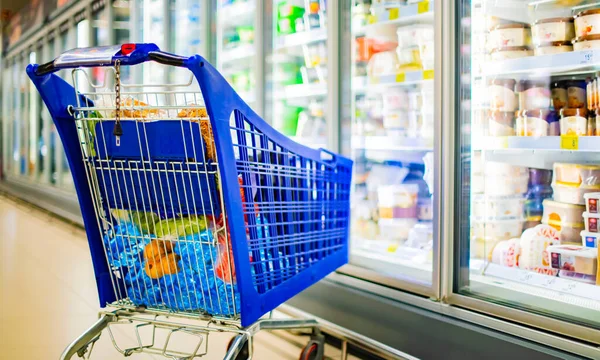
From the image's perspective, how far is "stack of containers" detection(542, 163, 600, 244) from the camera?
2.01 metres

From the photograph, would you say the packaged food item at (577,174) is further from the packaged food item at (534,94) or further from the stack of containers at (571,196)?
the packaged food item at (534,94)

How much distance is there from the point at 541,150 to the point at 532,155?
12cm

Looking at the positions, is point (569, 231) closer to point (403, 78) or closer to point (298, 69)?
point (403, 78)

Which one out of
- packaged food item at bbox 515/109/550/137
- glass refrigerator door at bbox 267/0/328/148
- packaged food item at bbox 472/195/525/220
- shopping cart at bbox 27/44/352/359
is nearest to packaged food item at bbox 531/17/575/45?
packaged food item at bbox 515/109/550/137

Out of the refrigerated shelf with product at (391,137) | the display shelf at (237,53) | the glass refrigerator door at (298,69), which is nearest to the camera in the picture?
the refrigerated shelf with product at (391,137)

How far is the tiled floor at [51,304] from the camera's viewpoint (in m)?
2.34

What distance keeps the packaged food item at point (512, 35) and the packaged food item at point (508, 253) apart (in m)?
0.77

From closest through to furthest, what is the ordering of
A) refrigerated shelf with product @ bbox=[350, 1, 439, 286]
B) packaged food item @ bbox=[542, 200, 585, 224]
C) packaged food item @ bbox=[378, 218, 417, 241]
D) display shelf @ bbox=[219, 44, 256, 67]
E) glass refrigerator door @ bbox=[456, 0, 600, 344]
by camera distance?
glass refrigerator door @ bbox=[456, 0, 600, 344]
packaged food item @ bbox=[542, 200, 585, 224]
refrigerated shelf with product @ bbox=[350, 1, 439, 286]
packaged food item @ bbox=[378, 218, 417, 241]
display shelf @ bbox=[219, 44, 256, 67]

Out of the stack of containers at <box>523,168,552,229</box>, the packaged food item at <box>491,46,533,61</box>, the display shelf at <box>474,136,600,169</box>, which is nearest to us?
the display shelf at <box>474,136,600,169</box>

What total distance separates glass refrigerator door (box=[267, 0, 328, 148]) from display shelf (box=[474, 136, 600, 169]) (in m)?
1.07

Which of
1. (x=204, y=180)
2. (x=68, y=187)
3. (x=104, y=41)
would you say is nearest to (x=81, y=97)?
(x=204, y=180)

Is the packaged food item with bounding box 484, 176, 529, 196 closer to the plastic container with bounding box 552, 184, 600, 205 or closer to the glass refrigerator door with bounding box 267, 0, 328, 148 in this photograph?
the plastic container with bounding box 552, 184, 600, 205

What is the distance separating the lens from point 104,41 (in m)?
6.48

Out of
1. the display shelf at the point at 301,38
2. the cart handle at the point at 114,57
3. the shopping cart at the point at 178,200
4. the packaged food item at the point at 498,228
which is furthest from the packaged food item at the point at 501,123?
the cart handle at the point at 114,57
